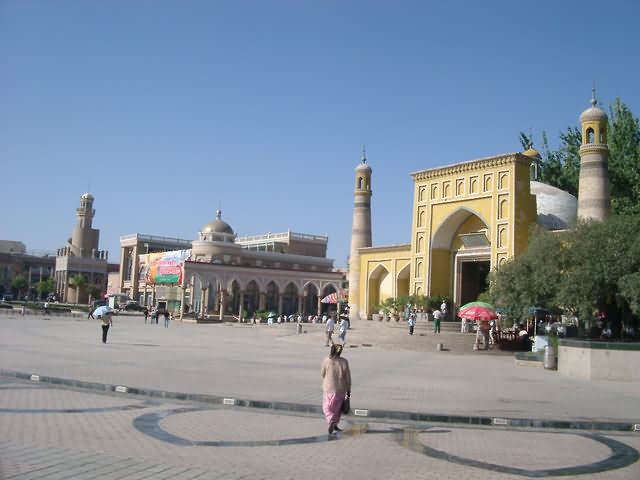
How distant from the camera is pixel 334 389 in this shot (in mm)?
7938

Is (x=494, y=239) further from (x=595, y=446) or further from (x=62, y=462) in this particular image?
(x=62, y=462)

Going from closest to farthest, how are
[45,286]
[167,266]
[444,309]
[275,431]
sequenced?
[275,431]
[444,309]
[167,266]
[45,286]

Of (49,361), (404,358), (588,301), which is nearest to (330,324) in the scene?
(404,358)

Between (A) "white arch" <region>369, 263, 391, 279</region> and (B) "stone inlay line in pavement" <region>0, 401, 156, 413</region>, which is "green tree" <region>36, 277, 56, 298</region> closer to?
(A) "white arch" <region>369, 263, 391, 279</region>

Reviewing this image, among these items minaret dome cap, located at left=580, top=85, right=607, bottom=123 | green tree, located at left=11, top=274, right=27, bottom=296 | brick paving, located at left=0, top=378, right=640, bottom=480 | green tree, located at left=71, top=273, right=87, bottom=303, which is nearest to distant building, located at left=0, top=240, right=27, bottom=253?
green tree, located at left=11, top=274, right=27, bottom=296

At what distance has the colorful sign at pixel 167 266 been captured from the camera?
A: 6347 cm

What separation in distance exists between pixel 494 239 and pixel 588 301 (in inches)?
498

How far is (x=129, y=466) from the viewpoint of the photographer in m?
5.84

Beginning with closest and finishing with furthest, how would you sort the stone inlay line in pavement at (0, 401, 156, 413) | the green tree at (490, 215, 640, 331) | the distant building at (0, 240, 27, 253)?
the stone inlay line in pavement at (0, 401, 156, 413) → the green tree at (490, 215, 640, 331) → the distant building at (0, 240, 27, 253)

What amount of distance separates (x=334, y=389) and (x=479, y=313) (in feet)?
58.4

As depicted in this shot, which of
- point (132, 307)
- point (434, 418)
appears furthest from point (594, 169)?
point (132, 307)

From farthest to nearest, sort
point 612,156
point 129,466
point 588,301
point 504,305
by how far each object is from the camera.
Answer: point 612,156 < point 504,305 < point 588,301 < point 129,466

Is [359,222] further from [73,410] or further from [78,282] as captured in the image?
[78,282]

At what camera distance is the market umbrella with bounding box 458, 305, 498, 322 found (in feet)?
80.4
